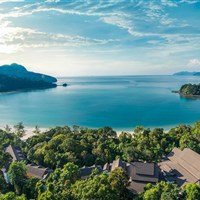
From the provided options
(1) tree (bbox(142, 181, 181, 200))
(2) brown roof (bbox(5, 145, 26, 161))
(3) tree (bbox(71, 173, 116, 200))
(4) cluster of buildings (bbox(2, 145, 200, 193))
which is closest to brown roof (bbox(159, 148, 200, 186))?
(4) cluster of buildings (bbox(2, 145, 200, 193))

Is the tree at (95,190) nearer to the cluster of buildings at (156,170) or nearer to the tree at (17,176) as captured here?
the cluster of buildings at (156,170)

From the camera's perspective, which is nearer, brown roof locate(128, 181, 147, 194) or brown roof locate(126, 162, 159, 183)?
brown roof locate(128, 181, 147, 194)

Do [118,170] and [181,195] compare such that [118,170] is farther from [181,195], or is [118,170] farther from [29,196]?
[29,196]

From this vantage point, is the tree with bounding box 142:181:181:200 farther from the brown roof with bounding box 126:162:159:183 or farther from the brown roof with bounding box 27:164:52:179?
the brown roof with bounding box 27:164:52:179

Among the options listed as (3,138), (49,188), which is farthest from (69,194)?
(3,138)

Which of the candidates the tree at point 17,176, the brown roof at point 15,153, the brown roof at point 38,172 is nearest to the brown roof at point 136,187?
the brown roof at point 38,172

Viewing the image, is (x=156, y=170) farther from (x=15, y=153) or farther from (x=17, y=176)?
(x=15, y=153)

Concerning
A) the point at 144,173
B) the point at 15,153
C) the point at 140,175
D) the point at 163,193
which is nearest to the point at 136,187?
the point at 140,175
